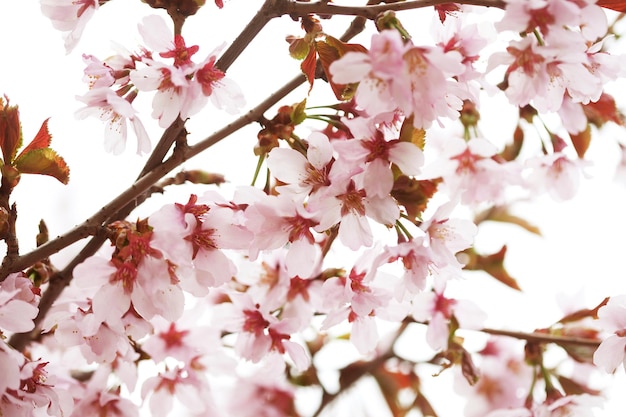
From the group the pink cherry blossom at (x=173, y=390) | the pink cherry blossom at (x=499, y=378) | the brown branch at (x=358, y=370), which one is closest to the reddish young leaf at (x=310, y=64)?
the pink cherry blossom at (x=173, y=390)

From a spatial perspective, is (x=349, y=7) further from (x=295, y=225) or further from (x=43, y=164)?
(x=43, y=164)

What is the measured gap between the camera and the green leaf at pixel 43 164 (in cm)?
71

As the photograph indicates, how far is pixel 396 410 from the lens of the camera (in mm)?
1224

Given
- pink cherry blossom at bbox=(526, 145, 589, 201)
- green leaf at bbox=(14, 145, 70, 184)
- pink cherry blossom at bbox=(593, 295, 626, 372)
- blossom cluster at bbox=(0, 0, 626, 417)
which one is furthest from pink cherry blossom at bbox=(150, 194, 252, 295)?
pink cherry blossom at bbox=(526, 145, 589, 201)

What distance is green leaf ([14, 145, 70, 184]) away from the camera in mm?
710

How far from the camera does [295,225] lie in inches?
27.4

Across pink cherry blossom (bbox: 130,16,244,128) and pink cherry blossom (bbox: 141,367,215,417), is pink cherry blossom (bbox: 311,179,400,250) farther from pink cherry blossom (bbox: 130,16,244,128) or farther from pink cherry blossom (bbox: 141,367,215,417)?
pink cherry blossom (bbox: 141,367,215,417)

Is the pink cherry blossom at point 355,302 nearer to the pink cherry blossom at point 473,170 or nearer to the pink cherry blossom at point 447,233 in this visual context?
the pink cherry blossom at point 447,233

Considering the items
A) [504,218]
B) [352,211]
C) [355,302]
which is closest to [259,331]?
[355,302]

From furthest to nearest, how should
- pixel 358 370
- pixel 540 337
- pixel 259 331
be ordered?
1. pixel 358 370
2. pixel 540 337
3. pixel 259 331

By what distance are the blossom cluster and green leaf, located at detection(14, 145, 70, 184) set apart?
0.05 m

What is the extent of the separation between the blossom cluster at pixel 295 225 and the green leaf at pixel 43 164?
0.18ft

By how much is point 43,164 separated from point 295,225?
0.89 feet

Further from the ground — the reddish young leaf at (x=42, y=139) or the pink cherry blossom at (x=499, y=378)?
the reddish young leaf at (x=42, y=139)
